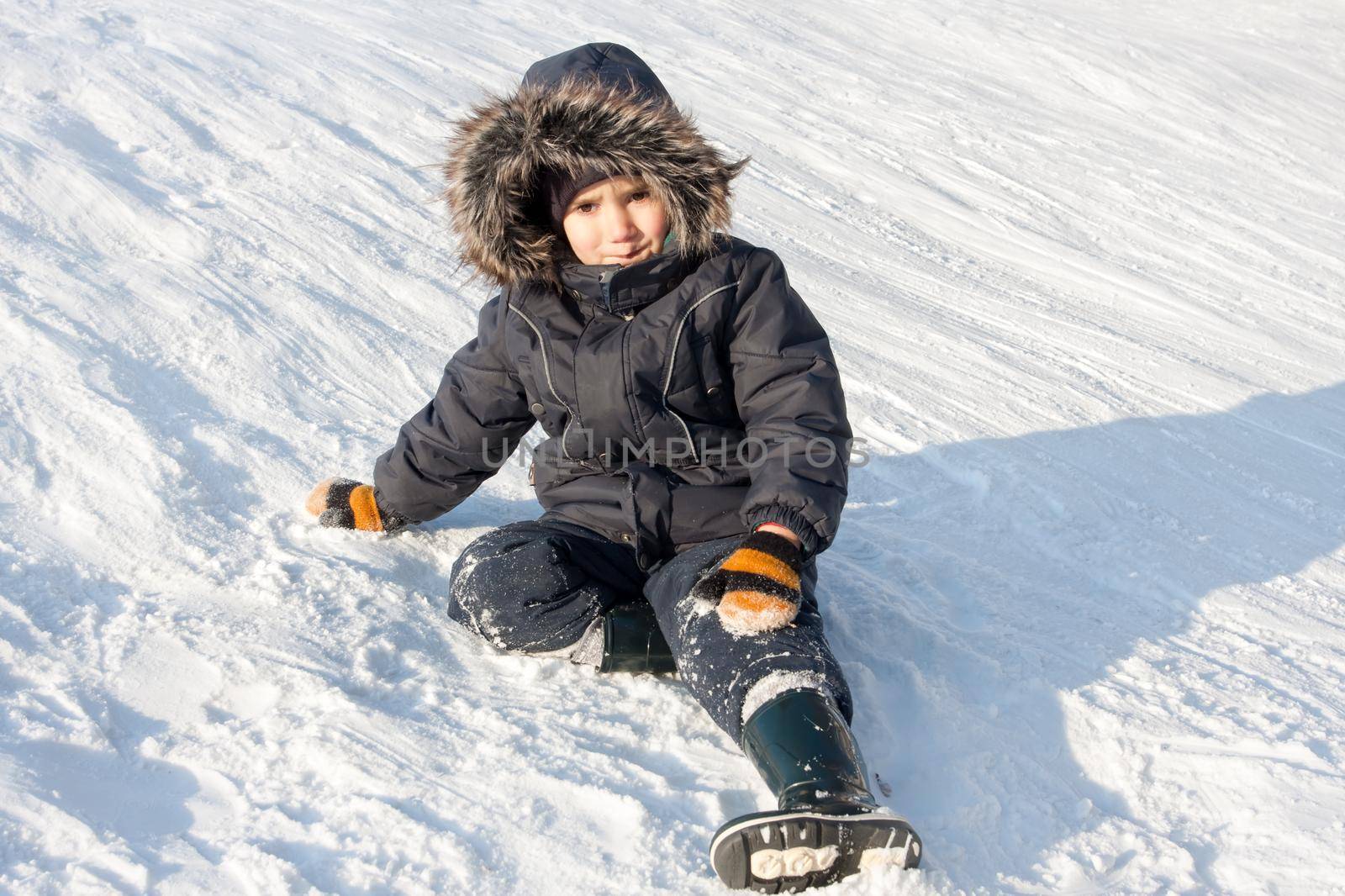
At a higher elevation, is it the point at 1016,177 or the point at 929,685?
the point at 1016,177

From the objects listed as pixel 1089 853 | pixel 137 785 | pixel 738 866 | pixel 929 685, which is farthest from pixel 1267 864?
pixel 137 785

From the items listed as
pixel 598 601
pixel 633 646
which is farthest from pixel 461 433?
pixel 633 646

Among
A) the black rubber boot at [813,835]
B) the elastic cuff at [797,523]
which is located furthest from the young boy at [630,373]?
the black rubber boot at [813,835]

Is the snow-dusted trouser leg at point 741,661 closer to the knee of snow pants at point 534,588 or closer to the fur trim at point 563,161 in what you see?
the knee of snow pants at point 534,588

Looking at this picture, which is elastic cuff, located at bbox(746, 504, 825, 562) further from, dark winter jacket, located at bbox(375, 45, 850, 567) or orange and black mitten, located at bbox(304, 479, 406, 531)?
orange and black mitten, located at bbox(304, 479, 406, 531)

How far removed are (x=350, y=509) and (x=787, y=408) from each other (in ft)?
3.42

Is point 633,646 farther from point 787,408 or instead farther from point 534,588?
point 787,408

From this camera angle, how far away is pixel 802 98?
746cm

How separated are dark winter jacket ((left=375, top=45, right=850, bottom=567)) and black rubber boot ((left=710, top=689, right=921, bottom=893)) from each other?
51 centimetres

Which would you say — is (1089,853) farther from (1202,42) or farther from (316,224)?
(1202,42)

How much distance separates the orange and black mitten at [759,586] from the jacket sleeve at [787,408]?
0.23ft

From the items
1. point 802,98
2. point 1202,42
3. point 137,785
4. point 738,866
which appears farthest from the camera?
point 1202,42

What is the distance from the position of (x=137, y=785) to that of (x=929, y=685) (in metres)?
1.37

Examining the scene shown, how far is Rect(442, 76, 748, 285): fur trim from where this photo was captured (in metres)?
2.05
